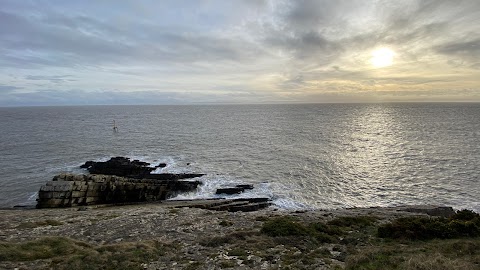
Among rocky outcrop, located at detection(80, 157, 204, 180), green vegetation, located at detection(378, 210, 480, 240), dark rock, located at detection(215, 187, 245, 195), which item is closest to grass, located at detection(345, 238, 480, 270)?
green vegetation, located at detection(378, 210, 480, 240)

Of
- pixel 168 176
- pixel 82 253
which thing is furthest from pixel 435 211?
pixel 168 176

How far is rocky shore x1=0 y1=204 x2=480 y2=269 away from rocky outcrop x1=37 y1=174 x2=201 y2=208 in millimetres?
13731

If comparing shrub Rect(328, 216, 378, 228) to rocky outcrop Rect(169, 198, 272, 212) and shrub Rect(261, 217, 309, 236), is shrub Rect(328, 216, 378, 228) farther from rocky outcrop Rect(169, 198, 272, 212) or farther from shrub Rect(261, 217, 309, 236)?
rocky outcrop Rect(169, 198, 272, 212)

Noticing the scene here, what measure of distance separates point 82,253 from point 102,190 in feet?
90.1

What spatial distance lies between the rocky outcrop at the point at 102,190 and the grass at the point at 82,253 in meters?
22.4

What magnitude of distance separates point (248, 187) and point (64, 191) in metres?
24.3

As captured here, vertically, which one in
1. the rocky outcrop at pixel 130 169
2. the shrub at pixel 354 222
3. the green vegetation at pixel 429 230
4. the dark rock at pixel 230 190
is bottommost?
the dark rock at pixel 230 190

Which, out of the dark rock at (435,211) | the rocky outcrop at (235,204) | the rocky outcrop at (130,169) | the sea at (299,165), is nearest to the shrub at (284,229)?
the rocky outcrop at (235,204)

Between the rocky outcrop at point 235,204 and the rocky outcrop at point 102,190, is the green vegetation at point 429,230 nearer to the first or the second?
the rocky outcrop at point 235,204

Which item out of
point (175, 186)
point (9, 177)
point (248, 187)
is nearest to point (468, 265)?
point (248, 187)

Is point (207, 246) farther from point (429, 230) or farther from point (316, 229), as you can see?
point (429, 230)

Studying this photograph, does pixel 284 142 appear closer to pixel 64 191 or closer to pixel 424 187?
pixel 424 187

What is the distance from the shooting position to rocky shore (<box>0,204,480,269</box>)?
14469mm

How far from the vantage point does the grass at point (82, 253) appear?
567 inches
